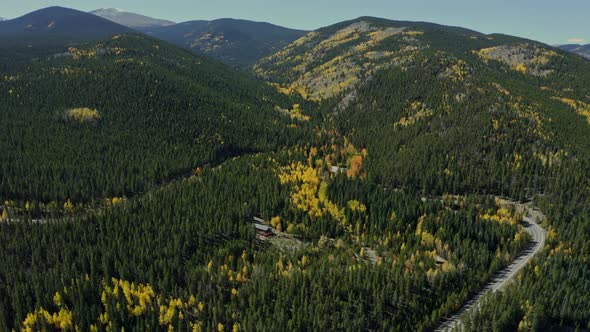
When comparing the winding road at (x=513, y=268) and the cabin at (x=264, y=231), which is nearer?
the winding road at (x=513, y=268)

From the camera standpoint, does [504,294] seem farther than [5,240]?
No

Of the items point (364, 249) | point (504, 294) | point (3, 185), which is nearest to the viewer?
point (504, 294)

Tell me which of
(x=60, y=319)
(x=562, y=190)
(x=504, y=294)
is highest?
(x=562, y=190)

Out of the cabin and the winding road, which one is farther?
the cabin

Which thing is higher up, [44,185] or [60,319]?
[44,185]

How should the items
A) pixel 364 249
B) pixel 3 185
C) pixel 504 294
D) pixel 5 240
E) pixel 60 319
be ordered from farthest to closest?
1. pixel 3 185
2. pixel 364 249
3. pixel 5 240
4. pixel 504 294
5. pixel 60 319

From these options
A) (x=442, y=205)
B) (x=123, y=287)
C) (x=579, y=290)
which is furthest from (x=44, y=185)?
(x=579, y=290)

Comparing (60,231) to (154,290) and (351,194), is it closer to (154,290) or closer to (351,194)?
(154,290)

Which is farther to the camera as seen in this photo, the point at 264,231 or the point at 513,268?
the point at 264,231
